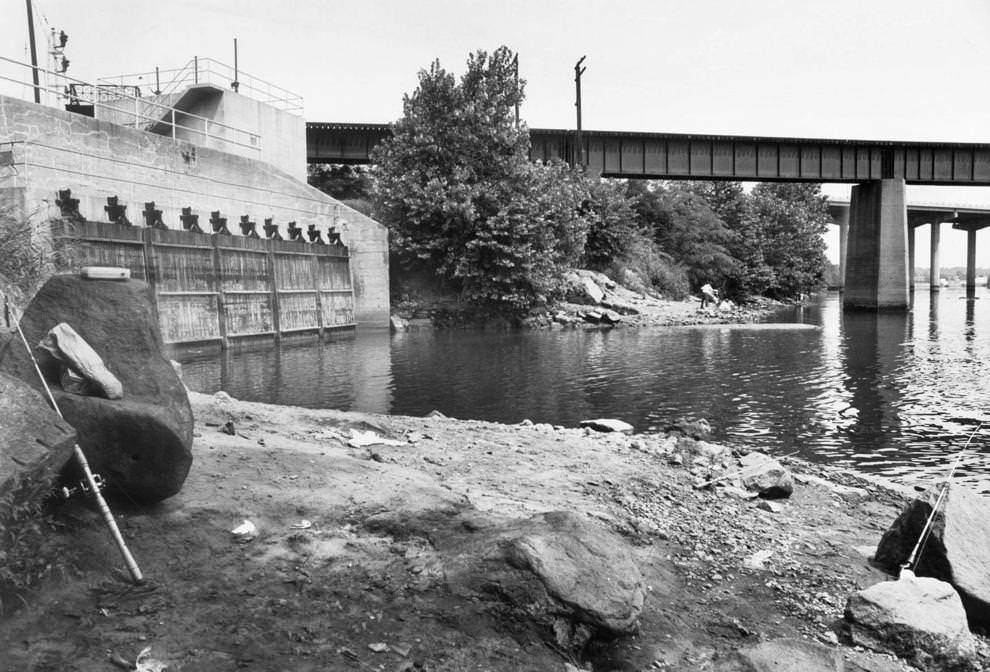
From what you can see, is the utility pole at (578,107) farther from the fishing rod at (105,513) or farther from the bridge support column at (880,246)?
the fishing rod at (105,513)

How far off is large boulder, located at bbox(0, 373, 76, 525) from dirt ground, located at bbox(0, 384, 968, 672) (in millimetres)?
723

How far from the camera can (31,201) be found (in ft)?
75.4

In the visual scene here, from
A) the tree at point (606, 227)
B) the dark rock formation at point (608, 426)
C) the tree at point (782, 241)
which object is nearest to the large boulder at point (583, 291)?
the tree at point (606, 227)

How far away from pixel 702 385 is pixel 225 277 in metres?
20.1

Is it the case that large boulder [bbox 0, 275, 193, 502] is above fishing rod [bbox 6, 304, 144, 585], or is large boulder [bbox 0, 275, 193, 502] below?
above

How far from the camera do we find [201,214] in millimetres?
31000

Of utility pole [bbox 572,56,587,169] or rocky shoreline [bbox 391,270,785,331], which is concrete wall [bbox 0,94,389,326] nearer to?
rocky shoreline [bbox 391,270,785,331]

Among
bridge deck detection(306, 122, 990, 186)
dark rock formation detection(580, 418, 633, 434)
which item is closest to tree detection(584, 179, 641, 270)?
bridge deck detection(306, 122, 990, 186)

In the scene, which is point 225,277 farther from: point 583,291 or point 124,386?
point 124,386

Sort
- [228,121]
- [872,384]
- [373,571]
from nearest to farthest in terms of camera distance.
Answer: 1. [373,571]
2. [872,384]
3. [228,121]

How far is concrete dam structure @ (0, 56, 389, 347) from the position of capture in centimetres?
2362

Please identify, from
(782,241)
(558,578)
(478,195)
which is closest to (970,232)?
(782,241)

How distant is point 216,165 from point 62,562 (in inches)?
1164

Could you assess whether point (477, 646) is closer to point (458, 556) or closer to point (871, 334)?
point (458, 556)
